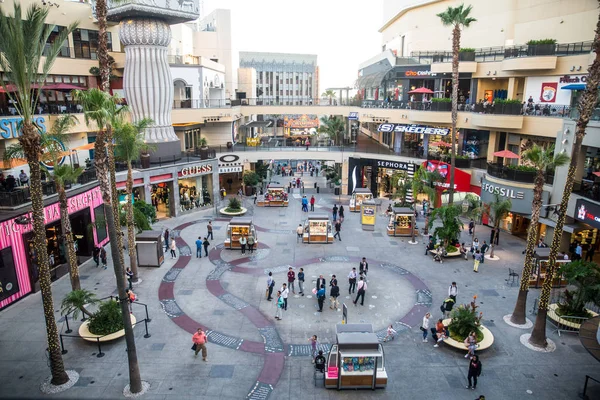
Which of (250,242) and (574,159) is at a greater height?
(574,159)

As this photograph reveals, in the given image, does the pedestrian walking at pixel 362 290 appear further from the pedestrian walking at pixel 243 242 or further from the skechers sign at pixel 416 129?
the skechers sign at pixel 416 129

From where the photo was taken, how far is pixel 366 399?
42.9ft

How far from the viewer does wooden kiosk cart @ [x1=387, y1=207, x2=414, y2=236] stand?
95.5 ft

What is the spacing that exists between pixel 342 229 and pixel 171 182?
1420 centimetres

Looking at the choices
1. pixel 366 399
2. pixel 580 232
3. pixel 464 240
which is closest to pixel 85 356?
pixel 366 399

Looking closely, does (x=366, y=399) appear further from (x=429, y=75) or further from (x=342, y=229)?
(x=429, y=75)

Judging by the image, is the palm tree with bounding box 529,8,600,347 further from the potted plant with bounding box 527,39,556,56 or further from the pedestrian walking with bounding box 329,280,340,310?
the potted plant with bounding box 527,39,556,56

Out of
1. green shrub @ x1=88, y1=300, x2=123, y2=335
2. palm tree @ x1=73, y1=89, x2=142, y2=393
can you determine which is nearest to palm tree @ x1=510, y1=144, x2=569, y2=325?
palm tree @ x1=73, y1=89, x2=142, y2=393

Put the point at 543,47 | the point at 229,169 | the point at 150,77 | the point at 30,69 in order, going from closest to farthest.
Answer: the point at 30,69 < the point at 543,47 < the point at 150,77 < the point at 229,169

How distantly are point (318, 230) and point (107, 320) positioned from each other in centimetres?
1452

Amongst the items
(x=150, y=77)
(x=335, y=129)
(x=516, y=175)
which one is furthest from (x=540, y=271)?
(x=335, y=129)

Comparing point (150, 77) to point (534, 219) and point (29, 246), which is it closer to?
point (29, 246)

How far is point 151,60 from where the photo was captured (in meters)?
33.8

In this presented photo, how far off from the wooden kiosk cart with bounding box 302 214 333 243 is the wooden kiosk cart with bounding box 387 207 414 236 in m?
4.70
